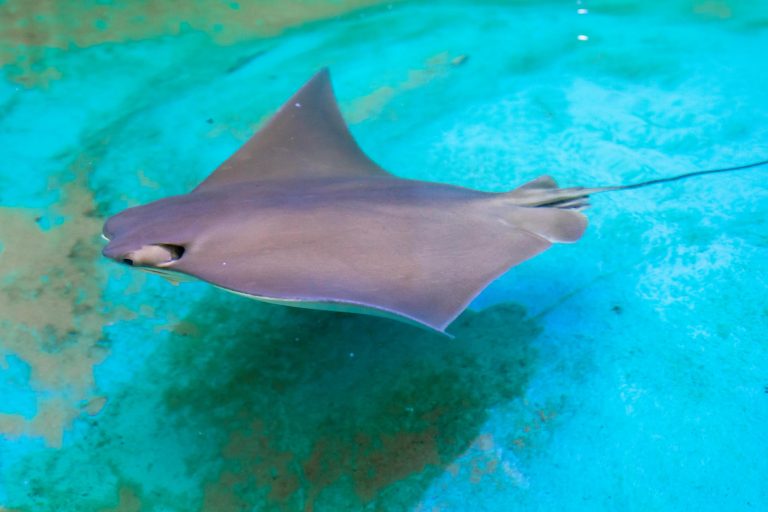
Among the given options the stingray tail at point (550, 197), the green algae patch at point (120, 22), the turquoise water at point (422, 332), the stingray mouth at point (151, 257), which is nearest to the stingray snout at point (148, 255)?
the stingray mouth at point (151, 257)

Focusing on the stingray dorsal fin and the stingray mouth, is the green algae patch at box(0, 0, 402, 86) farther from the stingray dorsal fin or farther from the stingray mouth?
the stingray mouth

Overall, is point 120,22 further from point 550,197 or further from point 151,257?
point 550,197

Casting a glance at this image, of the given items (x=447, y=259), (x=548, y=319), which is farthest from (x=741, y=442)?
(x=447, y=259)

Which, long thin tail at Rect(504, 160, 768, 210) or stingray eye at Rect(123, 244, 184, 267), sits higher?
stingray eye at Rect(123, 244, 184, 267)

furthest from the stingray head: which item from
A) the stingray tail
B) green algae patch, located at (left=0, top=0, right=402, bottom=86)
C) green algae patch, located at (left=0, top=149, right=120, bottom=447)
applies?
green algae patch, located at (left=0, top=0, right=402, bottom=86)

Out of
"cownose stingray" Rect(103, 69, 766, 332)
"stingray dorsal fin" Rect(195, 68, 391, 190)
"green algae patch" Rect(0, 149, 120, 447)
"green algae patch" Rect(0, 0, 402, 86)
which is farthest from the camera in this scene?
"green algae patch" Rect(0, 0, 402, 86)

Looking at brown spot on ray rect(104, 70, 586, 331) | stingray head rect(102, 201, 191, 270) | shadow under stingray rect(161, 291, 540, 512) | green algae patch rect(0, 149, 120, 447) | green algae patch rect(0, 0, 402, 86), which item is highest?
green algae patch rect(0, 0, 402, 86)

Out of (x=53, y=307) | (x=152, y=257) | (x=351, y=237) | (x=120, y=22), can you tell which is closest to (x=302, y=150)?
(x=351, y=237)
